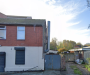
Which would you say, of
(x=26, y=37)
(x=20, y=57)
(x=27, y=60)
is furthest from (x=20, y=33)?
(x=27, y=60)

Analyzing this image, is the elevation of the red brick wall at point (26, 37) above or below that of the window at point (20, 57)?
above

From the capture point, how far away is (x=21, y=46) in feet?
34.4

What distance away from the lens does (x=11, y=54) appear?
10.3 metres

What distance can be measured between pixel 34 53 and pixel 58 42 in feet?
124

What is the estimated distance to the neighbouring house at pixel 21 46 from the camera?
10.2 meters

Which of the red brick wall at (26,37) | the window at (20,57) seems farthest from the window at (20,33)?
the window at (20,57)

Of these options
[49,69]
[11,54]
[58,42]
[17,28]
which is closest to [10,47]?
[11,54]

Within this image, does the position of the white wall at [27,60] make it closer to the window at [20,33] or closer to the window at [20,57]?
the window at [20,57]

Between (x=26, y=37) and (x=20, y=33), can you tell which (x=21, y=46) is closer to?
(x=26, y=37)

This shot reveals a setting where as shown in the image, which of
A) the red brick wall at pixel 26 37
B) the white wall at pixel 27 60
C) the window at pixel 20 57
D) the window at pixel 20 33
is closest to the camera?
the white wall at pixel 27 60

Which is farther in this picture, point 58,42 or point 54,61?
point 58,42

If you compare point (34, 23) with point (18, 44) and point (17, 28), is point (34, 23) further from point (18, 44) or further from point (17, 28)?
point (18, 44)

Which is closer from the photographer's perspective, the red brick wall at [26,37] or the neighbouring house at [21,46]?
the neighbouring house at [21,46]

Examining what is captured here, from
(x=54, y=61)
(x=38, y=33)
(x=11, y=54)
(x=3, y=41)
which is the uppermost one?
(x=38, y=33)
